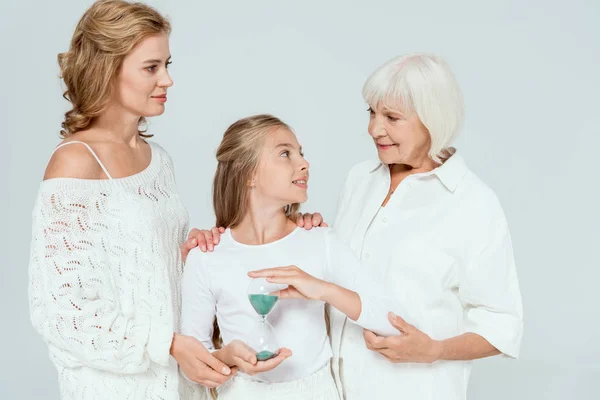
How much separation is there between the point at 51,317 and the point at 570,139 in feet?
14.0

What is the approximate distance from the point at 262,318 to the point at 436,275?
0.68 meters

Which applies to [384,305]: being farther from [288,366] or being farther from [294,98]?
[294,98]

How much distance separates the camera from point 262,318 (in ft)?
9.77

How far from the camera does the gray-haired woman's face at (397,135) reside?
3.29 m

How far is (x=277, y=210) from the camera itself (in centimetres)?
334

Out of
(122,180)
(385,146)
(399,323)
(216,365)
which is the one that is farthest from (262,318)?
(385,146)

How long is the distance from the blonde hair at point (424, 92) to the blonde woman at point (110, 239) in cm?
79

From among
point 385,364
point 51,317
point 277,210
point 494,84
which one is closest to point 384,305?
point 385,364

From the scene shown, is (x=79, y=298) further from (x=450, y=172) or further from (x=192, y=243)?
(x=450, y=172)

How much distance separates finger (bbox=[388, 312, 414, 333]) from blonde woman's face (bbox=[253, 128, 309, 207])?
1.73ft

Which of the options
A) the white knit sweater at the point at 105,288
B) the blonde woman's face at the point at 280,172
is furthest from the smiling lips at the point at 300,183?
the white knit sweater at the point at 105,288

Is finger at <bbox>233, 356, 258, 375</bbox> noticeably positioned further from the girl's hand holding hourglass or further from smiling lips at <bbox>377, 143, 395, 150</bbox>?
smiling lips at <bbox>377, 143, 395, 150</bbox>

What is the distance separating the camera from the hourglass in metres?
2.93

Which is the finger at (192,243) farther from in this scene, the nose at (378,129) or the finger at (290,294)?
the nose at (378,129)
